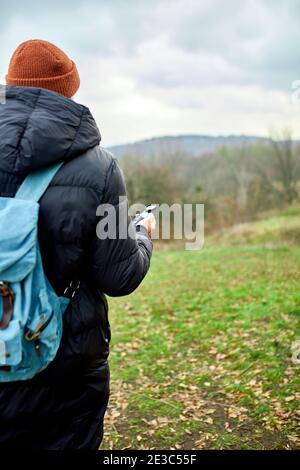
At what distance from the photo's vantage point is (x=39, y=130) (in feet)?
5.21

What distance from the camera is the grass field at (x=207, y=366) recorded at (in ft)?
12.5

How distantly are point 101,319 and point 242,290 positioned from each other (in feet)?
21.6

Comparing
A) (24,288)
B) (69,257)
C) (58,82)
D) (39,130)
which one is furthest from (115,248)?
(58,82)

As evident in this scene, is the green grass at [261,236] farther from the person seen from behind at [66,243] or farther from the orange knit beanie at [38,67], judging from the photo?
the orange knit beanie at [38,67]

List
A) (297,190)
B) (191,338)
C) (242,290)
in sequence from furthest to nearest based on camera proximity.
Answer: (297,190), (242,290), (191,338)

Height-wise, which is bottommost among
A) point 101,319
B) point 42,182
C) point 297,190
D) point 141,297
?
point 141,297

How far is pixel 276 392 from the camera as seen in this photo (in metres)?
4.26

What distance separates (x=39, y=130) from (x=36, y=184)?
0.60 feet

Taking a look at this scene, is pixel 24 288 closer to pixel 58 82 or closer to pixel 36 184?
pixel 36 184

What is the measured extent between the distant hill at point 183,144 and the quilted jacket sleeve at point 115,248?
2692 centimetres

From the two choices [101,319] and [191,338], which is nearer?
[101,319]

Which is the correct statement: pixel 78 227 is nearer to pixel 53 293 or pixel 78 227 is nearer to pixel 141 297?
pixel 53 293

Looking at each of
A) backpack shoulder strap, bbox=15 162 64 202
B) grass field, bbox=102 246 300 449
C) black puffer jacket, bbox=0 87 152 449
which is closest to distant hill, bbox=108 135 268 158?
grass field, bbox=102 246 300 449

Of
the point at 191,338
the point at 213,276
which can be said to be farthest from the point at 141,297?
the point at 191,338
